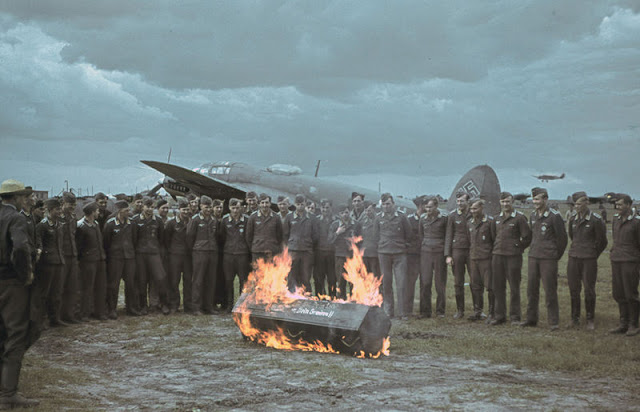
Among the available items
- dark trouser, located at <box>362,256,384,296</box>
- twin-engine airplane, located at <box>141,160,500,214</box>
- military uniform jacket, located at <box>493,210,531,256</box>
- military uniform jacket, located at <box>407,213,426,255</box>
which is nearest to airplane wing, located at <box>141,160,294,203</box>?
twin-engine airplane, located at <box>141,160,500,214</box>

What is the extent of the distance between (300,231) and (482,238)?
361 centimetres

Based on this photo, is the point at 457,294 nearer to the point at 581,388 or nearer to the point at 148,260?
the point at 581,388

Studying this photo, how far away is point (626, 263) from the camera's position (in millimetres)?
9117

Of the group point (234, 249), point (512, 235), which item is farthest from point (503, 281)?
point (234, 249)

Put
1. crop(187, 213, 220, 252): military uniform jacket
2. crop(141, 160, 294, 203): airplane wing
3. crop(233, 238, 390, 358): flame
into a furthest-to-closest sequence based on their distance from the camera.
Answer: crop(141, 160, 294, 203): airplane wing
crop(187, 213, 220, 252): military uniform jacket
crop(233, 238, 390, 358): flame

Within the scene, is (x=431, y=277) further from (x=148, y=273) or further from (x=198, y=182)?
(x=198, y=182)

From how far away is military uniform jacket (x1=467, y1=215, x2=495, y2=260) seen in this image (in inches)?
407

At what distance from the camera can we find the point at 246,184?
2498 cm

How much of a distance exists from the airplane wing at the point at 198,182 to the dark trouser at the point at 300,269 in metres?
11.6

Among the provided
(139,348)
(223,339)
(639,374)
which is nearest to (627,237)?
(639,374)

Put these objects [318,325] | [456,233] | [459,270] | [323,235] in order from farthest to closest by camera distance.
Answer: [323,235] → [456,233] → [459,270] → [318,325]

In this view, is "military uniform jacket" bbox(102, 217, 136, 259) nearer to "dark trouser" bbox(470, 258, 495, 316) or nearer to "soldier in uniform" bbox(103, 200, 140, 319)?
"soldier in uniform" bbox(103, 200, 140, 319)

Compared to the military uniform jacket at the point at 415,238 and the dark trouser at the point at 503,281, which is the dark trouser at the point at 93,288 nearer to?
the military uniform jacket at the point at 415,238

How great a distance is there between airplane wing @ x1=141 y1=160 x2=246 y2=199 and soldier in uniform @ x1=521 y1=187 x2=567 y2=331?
15.2 meters
